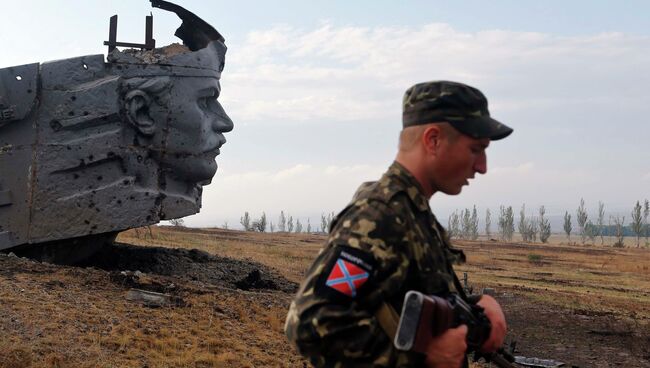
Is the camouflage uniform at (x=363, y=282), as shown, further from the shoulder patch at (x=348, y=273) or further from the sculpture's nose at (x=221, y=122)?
the sculpture's nose at (x=221, y=122)

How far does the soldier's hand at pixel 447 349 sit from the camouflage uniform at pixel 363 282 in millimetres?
48

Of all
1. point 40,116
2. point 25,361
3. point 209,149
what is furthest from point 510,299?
point 25,361

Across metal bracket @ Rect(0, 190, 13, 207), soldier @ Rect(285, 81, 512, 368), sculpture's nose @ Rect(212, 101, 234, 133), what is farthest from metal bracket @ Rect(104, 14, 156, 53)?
soldier @ Rect(285, 81, 512, 368)

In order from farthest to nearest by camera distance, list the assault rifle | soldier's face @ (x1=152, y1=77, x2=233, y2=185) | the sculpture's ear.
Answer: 1. soldier's face @ (x1=152, y1=77, x2=233, y2=185)
2. the sculpture's ear
3. the assault rifle

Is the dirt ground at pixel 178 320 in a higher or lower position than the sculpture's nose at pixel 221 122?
lower

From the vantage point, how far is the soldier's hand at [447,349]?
2.30m

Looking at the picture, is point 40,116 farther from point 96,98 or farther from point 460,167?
point 460,167

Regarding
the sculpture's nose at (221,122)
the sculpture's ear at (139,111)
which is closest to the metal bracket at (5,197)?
the sculpture's ear at (139,111)

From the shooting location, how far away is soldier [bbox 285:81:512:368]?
231 centimetres

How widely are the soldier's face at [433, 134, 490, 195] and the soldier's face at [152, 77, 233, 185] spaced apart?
831cm

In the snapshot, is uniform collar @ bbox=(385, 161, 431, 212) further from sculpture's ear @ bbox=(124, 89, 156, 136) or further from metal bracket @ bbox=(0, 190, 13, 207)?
metal bracket @ bbox=(0, 190, 13, 207)

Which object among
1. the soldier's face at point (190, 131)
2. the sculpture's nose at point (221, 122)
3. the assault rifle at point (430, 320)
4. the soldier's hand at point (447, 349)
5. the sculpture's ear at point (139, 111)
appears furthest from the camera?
the sculpture's nose at point (221, 122)

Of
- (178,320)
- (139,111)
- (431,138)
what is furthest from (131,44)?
(431,138)

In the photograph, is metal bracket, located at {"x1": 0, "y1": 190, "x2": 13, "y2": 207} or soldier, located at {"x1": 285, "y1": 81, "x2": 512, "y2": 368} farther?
metal bracket, located at {"x1": 0, "y1": 190, "x2": 13, "y2": 207}
